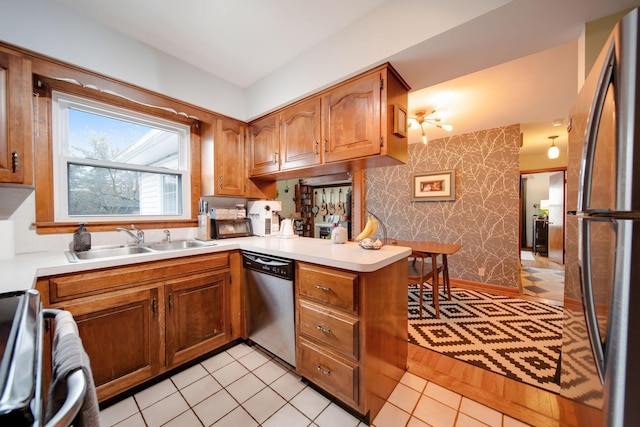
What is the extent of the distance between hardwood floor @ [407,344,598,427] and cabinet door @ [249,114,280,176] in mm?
2038

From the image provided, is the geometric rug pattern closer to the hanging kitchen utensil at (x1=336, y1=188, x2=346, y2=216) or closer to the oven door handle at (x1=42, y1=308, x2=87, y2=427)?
the hanging kitchen utensil at (x1=336, y1=188, x2=346, y2=216)

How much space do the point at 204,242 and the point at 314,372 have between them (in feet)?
4.63

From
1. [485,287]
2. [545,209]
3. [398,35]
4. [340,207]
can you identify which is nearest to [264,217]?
[398,35]

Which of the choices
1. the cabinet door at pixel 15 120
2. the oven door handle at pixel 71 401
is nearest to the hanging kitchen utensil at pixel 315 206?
the cabinet door at pixel 15 120

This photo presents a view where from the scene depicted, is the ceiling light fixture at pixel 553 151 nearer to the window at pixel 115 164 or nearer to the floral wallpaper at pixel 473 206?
the floral wallpaper at pixel 473 206

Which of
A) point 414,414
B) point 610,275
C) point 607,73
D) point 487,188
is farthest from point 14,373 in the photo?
point 487,188

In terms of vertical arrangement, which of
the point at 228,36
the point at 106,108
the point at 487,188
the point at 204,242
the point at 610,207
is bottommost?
the point at 204,242

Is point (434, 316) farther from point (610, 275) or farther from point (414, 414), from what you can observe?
point (610, 275)

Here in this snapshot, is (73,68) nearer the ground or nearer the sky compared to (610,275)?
nearer the sky

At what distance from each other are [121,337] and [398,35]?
2462 mm

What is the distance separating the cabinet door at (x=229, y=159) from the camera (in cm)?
228

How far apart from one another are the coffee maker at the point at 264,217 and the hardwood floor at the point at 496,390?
1719 mm

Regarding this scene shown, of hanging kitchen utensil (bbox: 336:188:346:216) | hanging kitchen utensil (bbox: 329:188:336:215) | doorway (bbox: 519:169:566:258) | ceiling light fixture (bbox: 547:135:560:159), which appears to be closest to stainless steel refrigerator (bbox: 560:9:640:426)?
ceiling light fixture (bbox: 547:135:560:159)

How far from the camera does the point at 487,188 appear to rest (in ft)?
11.2
